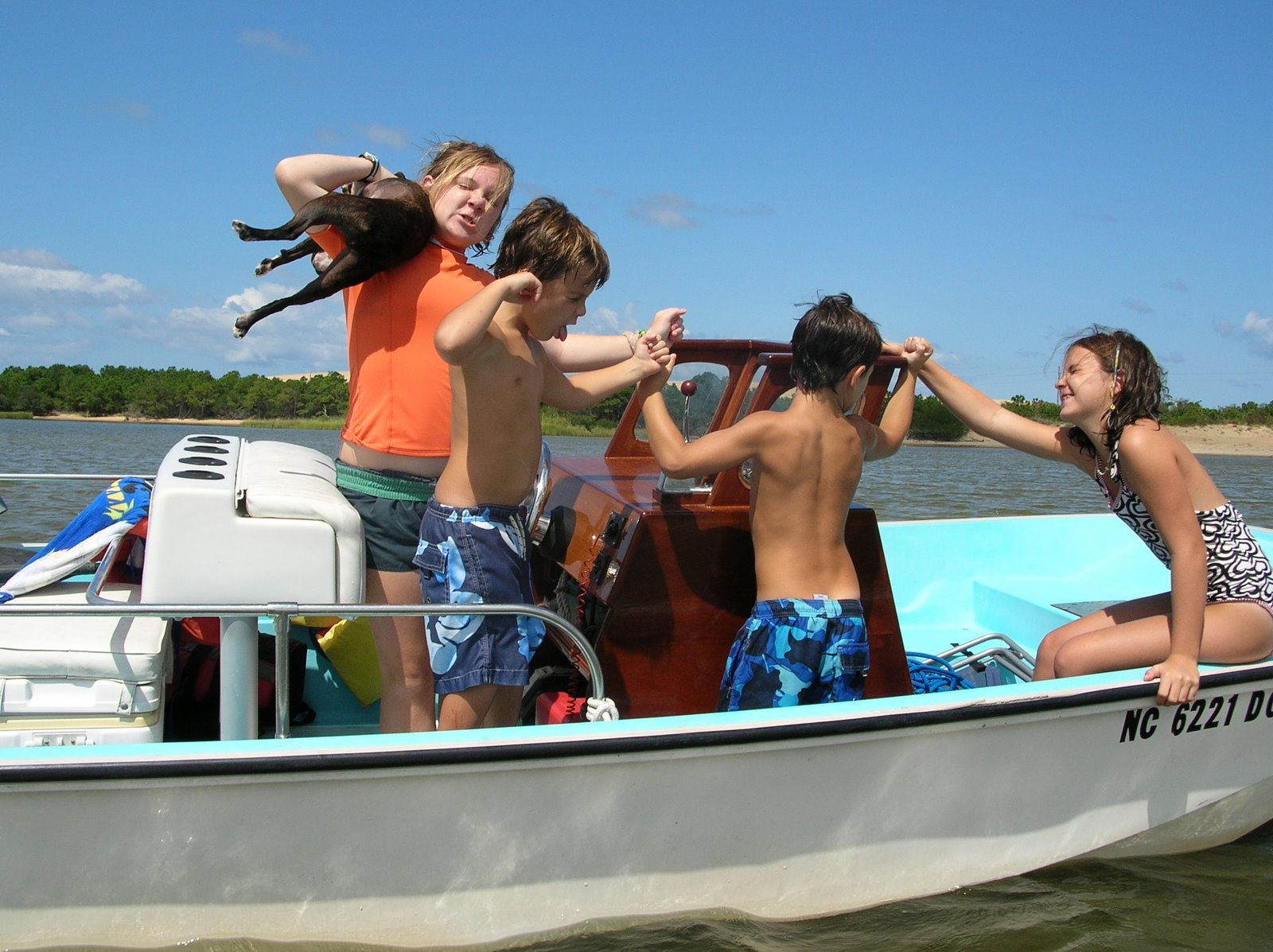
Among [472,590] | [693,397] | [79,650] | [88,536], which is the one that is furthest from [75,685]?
[693,397]

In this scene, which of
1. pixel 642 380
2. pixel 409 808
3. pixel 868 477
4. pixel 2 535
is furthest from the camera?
pixel 868 477

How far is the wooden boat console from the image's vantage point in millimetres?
3180

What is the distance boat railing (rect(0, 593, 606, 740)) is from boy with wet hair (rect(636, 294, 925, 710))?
1.81 ft

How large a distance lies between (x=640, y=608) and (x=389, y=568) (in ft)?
2.57

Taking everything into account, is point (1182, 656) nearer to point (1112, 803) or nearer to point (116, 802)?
point (1112, 803)

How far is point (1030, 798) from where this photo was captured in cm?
325

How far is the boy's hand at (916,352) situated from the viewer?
3391mm

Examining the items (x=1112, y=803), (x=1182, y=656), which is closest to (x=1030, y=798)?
(x=1112, y=803)

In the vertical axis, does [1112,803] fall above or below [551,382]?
below

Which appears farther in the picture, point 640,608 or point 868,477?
point 868,477

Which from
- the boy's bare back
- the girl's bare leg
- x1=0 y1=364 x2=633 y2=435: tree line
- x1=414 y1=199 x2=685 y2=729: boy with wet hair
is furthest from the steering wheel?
x1=0 y1=364 x2=633 y2=435: tree line

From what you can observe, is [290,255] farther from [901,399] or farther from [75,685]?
[901,399]

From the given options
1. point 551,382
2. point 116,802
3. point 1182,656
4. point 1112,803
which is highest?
point 551,382

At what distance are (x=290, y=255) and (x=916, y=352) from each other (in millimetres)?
2015
